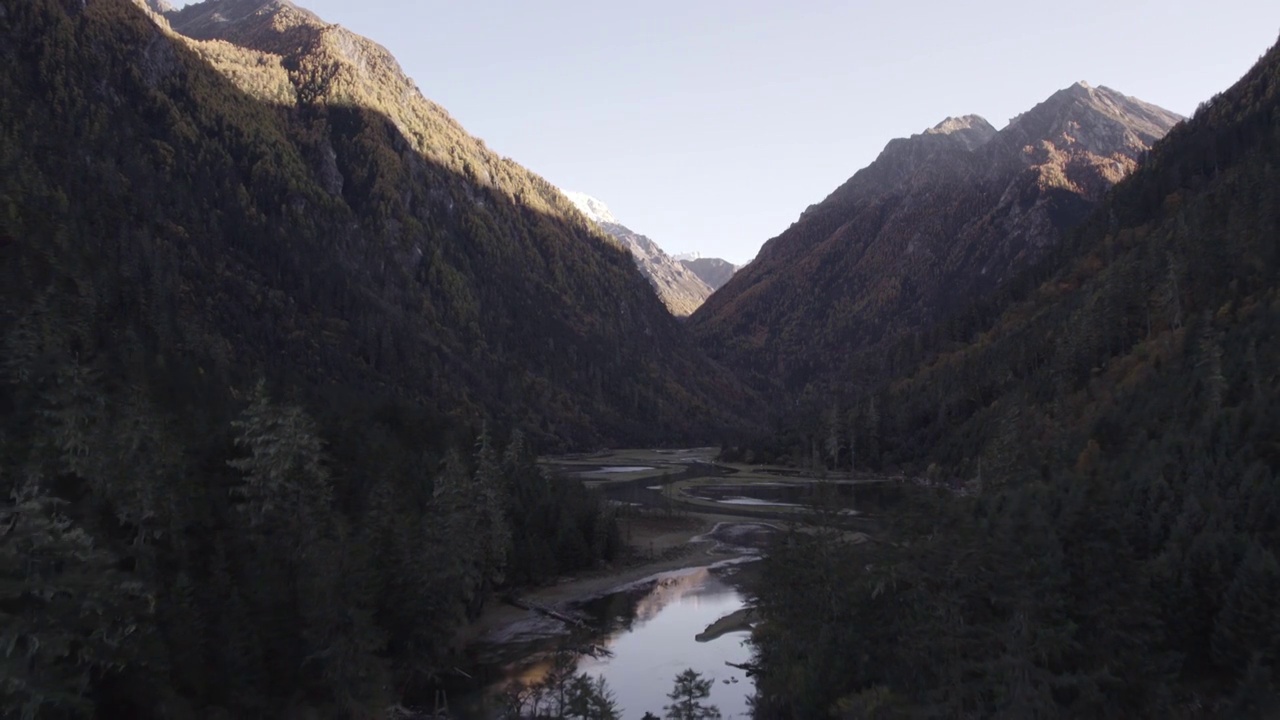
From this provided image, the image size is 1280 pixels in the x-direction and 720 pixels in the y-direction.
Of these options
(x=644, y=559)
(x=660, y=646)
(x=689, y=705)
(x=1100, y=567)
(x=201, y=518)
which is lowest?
(x=660, y=646)

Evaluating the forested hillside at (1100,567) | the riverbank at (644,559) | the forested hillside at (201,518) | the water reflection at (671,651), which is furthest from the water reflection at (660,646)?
the forested hillside at (201,518)

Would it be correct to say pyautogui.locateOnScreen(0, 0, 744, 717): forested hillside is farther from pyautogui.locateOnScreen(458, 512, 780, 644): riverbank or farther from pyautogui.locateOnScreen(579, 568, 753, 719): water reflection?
pyautogui.locateOnScreen(579, 568, 753, 719): water reflection

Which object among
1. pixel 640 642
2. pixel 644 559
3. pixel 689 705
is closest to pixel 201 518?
pixel 689 705

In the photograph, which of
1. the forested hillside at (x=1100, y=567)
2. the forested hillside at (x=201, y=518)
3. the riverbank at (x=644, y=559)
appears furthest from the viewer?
the riverbank at (x=644, y=559)

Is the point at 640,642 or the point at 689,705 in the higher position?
the point at 689,705

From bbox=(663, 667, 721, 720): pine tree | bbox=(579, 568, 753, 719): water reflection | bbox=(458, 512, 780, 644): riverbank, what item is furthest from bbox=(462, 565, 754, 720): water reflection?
bbox=(458, 512, 780, 644): riverbank

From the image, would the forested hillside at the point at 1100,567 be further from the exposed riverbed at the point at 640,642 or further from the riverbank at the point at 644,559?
the riverbank at the point at 644,559

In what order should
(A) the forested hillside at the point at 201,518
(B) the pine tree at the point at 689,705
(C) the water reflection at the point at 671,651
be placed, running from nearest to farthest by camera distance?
(A) the forested hillside at the point at 201,518 → (B) the pine tree at the point at 689,705 → (C) the water reflection at the point at 671,651

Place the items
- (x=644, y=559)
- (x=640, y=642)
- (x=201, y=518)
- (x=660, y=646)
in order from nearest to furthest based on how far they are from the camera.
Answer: (x=201, y=518)
(x=660, y=646)
(x=640, y=642)
(x=644, y=559)

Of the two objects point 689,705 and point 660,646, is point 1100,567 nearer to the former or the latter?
point 689,705

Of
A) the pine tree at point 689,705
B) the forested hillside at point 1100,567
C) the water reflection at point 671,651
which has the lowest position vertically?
the water reflection at point 671,651

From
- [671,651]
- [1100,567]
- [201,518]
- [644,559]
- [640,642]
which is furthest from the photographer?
[644,559]
